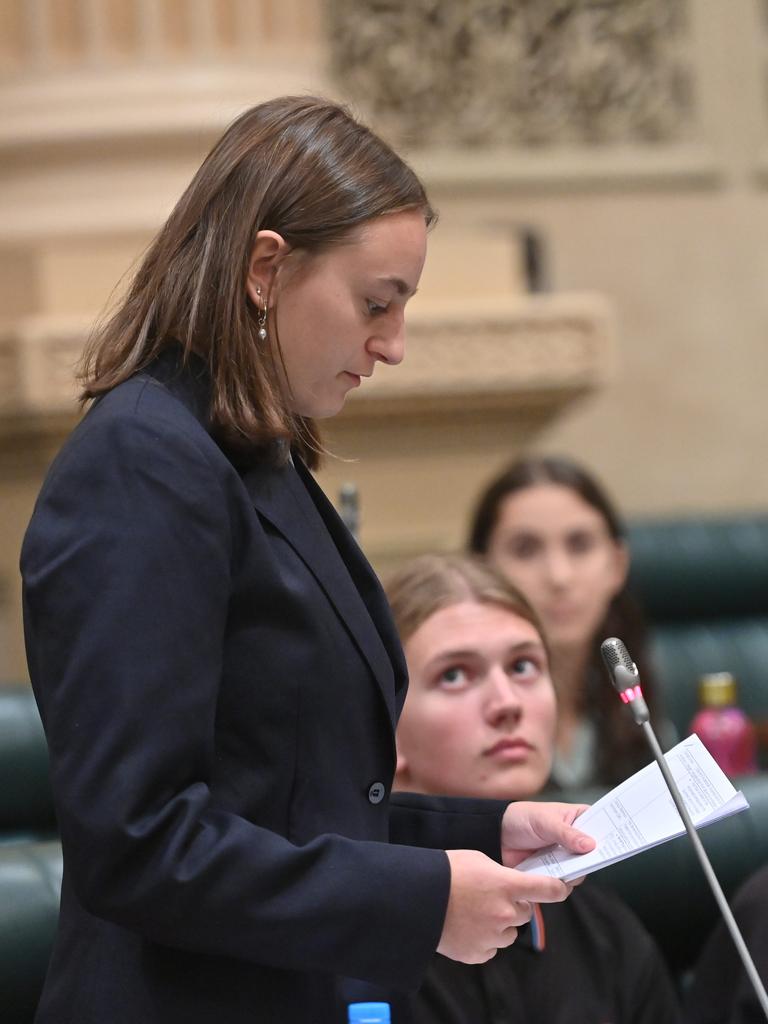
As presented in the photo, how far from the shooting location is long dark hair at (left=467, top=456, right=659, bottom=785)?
3.13 m

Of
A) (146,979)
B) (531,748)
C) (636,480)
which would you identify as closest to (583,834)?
(146,979)

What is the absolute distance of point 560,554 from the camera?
3311 millimetres

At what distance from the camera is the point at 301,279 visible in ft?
4.32

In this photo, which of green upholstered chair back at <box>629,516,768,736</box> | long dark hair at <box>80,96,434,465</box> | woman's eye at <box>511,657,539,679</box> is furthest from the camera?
green upholstered chair back at <box>629,516,768,736</box>

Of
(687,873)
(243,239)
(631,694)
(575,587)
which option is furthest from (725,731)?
(243,239)

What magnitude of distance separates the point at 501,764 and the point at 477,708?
8 cm

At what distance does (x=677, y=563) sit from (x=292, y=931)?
3.13 m

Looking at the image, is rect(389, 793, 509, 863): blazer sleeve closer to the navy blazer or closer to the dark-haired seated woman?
the navy blazer

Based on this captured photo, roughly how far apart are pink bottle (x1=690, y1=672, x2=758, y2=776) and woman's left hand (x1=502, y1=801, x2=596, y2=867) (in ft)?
4.77

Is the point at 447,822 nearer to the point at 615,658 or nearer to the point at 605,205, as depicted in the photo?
the point at 615,658

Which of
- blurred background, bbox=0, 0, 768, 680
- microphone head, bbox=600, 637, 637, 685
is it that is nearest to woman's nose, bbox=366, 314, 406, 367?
microphone head, bbox=600, 637, 637, 685

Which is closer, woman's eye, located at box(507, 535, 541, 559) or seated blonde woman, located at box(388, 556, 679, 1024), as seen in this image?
seated blonde woman, located at box(388, 556, 679, 1024)

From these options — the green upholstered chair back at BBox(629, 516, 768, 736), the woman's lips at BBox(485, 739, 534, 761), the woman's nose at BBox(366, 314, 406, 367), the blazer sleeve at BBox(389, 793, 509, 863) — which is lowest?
the green upholstered chair back at BBox(629, 516, 768, 736)

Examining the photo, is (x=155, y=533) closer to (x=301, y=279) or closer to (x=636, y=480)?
(x=301, y=279)
